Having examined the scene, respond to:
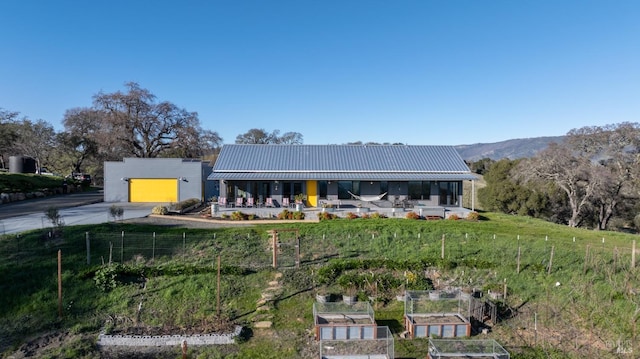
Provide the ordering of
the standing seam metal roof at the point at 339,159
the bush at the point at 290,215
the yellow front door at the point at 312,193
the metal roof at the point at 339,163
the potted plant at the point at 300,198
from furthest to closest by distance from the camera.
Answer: the standing seam metal roof at the point at 339,159 → the yellow front door at the point at 312,193 → the metal roof at the point at 339,163 → the potted plant at the point at 300,198 → the bush at the point at 290,215

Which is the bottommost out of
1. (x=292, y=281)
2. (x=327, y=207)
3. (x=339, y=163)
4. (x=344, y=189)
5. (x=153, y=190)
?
(x=292, y=281)

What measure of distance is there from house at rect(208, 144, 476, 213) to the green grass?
7.00m

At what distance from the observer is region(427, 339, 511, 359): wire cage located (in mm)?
8492

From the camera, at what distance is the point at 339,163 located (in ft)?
85.8

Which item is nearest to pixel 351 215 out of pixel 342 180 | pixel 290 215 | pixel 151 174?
pixel 290 215

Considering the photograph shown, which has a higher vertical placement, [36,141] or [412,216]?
[36,141]

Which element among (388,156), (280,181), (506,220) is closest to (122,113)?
(280,181)

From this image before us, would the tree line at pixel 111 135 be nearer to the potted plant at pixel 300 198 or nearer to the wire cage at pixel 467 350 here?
the potted plant at pixel 300 198

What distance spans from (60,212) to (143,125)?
1918cm

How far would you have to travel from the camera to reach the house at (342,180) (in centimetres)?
2414

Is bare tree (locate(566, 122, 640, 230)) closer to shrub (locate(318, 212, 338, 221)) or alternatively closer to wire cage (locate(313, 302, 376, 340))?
shrub (locate(318, 212, 338, 221))

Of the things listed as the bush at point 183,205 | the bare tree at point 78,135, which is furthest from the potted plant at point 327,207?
the bare tree at point 78,135

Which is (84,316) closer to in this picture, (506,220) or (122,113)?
(506,220)

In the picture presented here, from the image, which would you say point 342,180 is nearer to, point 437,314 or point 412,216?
point 412,216
